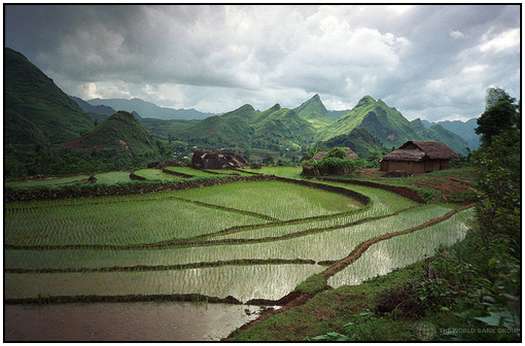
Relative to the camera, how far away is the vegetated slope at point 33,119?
28547 millimetres

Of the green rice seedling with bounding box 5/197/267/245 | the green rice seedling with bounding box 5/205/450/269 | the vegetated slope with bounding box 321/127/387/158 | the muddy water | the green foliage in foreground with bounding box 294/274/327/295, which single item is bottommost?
the muddy water

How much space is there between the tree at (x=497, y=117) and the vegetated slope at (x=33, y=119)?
122ft

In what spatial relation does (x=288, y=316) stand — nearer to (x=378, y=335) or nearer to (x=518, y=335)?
(x=378, y=335)

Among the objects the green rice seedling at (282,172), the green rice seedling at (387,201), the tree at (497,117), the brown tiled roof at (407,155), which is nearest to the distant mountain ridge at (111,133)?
the green rice seedling at (387,201)

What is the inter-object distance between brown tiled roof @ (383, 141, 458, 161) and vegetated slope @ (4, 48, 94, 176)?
3136 centimetres

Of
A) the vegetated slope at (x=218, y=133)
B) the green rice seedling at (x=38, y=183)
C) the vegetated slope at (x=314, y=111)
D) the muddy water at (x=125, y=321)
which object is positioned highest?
the vegetated slope at (x=314, y=111)

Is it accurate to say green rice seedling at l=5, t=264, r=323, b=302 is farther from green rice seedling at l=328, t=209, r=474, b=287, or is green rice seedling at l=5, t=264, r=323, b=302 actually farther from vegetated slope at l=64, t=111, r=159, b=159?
vegetated slope at l=64, t=111, r=159, b=159

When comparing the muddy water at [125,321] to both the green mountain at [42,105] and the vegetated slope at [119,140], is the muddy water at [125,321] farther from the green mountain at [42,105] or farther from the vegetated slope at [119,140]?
the green mountain at [42,105]

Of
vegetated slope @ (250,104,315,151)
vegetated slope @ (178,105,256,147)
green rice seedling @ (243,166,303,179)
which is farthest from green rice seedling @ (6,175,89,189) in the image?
vegetated slope @ (250,104,315,151)

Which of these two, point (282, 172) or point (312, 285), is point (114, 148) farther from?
point (312, 285)

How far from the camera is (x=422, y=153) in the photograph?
2495cm

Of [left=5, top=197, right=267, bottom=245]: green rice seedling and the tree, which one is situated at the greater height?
the tree

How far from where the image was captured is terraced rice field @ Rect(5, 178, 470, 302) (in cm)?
734

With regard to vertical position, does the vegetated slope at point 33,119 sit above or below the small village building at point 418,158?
above
